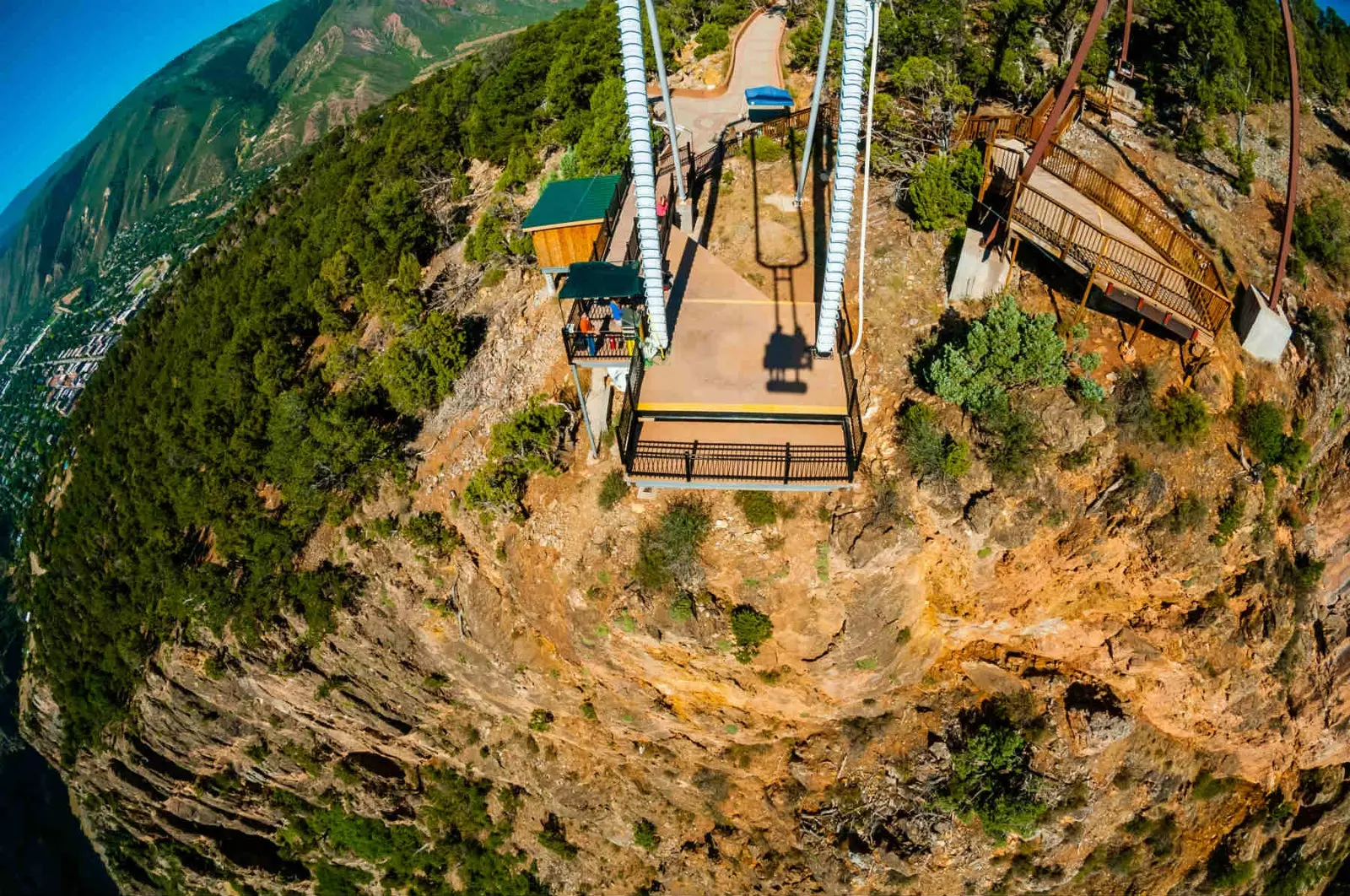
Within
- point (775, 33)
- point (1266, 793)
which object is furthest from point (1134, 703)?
point (775, 33)

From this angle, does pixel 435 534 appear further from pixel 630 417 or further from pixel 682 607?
pixel 630 417

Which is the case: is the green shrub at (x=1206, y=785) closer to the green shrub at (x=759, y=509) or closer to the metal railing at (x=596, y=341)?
the green shrub at (x=759, y=509)

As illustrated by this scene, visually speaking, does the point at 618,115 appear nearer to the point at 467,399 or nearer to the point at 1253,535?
the point at 467,399

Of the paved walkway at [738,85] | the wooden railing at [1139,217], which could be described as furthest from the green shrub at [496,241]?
the wooden railing at [1139,217]

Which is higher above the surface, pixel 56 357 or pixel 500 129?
pixel 500 129

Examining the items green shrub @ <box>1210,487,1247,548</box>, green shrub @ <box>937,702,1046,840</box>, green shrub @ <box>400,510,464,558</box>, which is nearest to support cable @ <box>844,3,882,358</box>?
green shrub @ <box>1210,487,1247,548</box>

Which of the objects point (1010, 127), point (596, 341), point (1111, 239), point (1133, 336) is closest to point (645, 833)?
point (596, 341)
